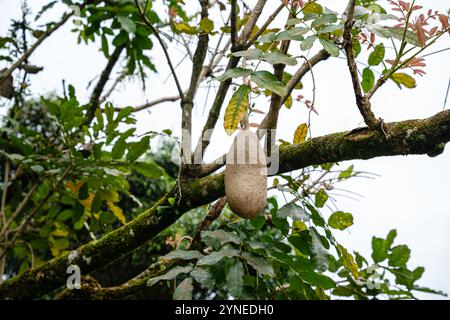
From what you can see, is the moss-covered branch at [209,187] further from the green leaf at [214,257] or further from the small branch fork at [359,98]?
the green leaf at [214,257]

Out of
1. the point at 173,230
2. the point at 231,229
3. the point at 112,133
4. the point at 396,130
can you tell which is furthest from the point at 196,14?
the point at 173,230

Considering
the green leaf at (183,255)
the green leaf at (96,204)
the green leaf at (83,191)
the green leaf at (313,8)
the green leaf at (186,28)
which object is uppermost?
the green leaf at (186,28)

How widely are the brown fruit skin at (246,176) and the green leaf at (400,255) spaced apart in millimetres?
662

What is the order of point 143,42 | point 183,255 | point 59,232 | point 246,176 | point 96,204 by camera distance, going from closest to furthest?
point 246,176, point 183,255, point 96,204, point 143,42, point 59,232

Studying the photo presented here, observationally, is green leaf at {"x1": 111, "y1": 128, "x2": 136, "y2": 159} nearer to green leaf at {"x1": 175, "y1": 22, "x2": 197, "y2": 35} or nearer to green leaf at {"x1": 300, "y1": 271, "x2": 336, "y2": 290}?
green leaf at {"x1": 175, "y1": 22, "x2": 197, "y2": 35}

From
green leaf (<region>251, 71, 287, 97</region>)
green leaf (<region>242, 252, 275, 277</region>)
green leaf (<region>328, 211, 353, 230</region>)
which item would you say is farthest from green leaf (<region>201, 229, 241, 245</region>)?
green leaf (<region>251, 71, 287, 97</region>)

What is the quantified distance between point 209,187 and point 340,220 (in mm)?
369

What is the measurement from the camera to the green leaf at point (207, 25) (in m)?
1.34

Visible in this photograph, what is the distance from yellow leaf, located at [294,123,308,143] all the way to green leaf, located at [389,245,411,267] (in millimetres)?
541

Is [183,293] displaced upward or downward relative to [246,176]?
downward

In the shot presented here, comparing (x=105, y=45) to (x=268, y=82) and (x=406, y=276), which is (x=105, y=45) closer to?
(x=268, y=82)

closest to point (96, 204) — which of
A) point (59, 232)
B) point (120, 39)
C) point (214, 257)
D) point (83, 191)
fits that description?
point (83, 191)

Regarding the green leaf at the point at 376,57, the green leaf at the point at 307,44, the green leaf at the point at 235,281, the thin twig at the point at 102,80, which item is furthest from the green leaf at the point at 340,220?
the thin twig at the point at 102,80

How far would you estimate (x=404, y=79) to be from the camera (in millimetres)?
1252
